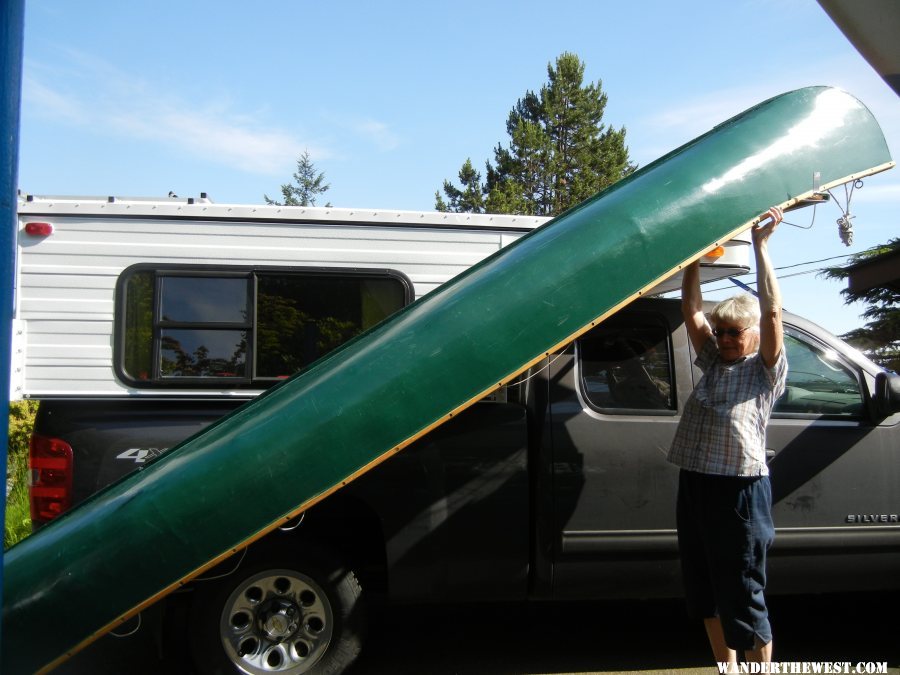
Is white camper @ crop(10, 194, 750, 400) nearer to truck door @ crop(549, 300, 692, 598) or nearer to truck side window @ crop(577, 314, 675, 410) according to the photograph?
truck side window @ crop(577, 314, 675, 410)

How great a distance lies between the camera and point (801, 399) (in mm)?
4199

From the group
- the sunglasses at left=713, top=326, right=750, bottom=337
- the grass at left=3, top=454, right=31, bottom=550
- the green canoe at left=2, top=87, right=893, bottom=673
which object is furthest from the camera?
the grass at left=3, top=454, right=31, bottom=550

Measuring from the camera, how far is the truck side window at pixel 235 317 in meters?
4.33

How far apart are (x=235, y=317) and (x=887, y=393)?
11.4ft

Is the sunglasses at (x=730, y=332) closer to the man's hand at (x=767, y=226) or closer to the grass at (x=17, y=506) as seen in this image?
the man's hand at (x=767, y=226)

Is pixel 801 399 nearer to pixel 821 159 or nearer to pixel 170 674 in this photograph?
pixel 821 159

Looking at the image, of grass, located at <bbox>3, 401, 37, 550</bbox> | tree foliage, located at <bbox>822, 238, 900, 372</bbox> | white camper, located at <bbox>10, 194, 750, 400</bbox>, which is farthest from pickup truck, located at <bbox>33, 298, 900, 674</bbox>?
tree foliage, located at <bbox>822, 238, 900, 372</bbox>

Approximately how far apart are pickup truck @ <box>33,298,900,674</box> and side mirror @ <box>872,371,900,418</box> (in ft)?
0.04

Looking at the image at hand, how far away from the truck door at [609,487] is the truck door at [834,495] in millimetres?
553

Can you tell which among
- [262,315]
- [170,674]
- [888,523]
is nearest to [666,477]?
[888,523]

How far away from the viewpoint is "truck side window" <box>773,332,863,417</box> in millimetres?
4180

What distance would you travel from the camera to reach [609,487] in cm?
401

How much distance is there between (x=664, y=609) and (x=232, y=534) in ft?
11.0

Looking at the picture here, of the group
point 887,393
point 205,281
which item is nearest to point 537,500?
point 887,393
